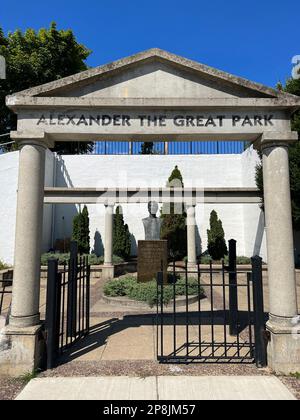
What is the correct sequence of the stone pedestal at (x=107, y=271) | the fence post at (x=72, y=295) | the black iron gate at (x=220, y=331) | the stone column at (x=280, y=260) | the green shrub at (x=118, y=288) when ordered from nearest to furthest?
the stone column at (x=280, y=260), the black iron gate at (x=220, y=331), the fence post at (x=72, y=295), the green shrub at (x=118, y=288), the stone pedestal at (x=107, y=271)

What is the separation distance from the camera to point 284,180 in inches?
183

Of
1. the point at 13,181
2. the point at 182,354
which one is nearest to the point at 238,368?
the point at 182,354

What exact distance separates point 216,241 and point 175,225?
2643mm

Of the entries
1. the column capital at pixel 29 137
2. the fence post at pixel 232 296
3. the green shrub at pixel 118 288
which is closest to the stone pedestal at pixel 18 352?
the column capital at pixel 29 137

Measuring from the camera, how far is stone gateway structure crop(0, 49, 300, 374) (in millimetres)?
4512

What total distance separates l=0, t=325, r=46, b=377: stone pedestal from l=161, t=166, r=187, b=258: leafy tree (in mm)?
13997

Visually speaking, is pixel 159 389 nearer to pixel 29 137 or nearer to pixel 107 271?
pixel 29 137

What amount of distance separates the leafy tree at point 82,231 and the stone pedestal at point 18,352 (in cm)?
1396

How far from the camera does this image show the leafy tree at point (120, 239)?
18438 millimetres

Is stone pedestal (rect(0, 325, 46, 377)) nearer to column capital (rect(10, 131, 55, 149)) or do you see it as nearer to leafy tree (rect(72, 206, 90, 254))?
column capital (rect(10, 131, 55, 149))

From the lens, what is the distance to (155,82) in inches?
194

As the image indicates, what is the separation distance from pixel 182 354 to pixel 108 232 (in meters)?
10.9

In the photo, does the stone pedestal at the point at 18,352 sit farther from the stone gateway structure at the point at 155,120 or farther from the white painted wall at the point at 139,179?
the white painted wall at the point at 139,179

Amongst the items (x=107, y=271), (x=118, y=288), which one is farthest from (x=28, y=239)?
(x=107, y=271)
